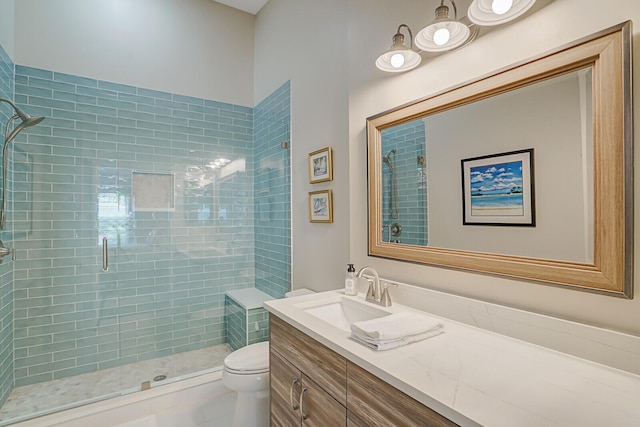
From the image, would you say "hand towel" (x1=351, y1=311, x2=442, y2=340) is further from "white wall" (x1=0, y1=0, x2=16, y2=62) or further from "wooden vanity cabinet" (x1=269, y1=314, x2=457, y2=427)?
"white wall" (x1=0, y1=0, x2=16, y2=62)

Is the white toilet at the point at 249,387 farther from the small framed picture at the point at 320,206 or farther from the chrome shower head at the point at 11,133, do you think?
the chrome shower head at the point at 11,133

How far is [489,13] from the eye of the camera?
111cm

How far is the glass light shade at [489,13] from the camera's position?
3.42 ft

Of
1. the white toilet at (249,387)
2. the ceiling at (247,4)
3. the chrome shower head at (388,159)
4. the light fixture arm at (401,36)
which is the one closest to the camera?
the light fixture arm at (401,36)

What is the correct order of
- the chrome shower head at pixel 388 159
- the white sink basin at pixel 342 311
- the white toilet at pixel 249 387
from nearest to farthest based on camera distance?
1. the white sink basin at pixel 342 311
2. the chrome shower head at pixel 388 159
3. the white toilet at pixel 249 387

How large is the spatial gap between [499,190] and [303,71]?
1.78m

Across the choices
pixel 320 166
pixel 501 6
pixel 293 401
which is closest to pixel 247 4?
pixel 320 166

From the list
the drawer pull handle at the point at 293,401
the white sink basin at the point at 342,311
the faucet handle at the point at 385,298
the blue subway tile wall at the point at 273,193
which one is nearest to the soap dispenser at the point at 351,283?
the white sink basin at the point at 342,311

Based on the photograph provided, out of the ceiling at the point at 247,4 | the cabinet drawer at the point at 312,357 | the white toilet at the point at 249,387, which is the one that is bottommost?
the white toilet at the point at 249,387

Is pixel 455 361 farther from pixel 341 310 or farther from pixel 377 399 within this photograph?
pixel 341 310

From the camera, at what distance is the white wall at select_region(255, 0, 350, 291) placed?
6.55 feet

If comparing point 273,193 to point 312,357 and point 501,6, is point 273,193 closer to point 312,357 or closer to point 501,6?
point 312,357

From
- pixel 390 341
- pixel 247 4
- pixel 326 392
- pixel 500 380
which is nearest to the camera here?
pixel 500 380

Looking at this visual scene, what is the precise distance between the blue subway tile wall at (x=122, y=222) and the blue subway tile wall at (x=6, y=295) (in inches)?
2.3
